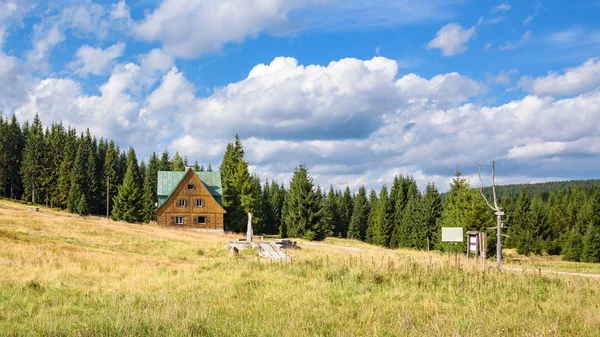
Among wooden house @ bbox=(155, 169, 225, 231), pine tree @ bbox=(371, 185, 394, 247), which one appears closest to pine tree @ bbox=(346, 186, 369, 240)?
pine tree @ bbox=(371, 185, 394, 247)

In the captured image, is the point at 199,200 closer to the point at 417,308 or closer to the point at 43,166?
the point at 43,166

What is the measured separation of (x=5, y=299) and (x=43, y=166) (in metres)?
83.3

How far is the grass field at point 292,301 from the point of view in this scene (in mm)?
7676

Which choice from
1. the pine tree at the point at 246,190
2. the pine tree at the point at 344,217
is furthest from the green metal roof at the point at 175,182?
the pine tree at the point at 344,217

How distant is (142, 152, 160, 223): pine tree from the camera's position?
78.9m

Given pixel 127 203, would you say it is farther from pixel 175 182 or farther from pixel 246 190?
pixel 246 190

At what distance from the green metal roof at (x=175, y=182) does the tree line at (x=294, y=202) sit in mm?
1983

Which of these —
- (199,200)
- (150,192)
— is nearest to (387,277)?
(199,200)

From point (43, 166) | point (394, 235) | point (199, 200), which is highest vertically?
point (43, 166)

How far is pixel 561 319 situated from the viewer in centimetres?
841

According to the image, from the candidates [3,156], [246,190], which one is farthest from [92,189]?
[246,190]

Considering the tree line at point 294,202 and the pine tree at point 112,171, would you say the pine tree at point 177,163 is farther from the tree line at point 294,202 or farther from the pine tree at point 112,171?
the pine tree at point 112,171

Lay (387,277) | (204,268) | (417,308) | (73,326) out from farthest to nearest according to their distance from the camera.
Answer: (204,268), (387,277), (417,308), (73,326)

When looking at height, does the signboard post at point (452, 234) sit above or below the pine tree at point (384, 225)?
above
